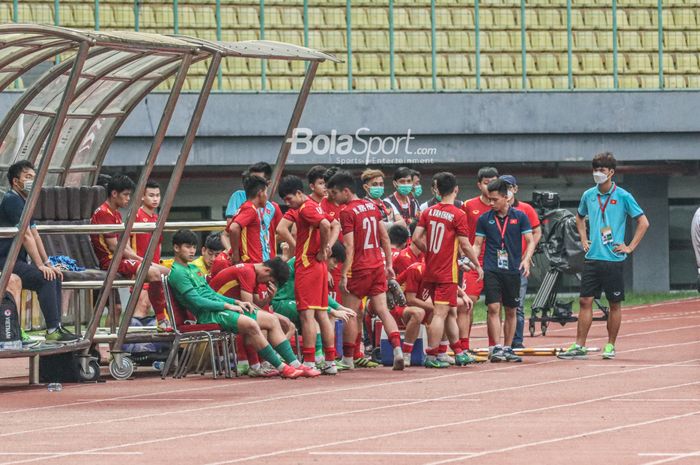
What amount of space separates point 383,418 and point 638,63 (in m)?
23.1

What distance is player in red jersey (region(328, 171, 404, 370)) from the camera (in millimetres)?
16859

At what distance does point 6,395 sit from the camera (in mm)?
14859

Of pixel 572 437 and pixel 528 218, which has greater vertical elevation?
pixel 528 218

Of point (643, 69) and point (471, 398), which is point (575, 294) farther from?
point (471, 398)

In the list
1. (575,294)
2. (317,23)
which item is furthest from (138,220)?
(575,294)

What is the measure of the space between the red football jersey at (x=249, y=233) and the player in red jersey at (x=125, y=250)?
0.78 m

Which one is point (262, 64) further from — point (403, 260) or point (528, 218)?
point (528, 218)

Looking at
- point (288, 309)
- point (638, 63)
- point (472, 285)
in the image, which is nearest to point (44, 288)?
point (288, 309)

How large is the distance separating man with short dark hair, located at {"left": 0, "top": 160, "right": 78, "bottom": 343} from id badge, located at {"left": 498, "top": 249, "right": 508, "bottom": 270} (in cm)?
457

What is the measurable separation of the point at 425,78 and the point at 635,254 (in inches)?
213

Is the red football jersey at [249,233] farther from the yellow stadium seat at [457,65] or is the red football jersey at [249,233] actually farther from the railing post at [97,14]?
the yellow stadium seat at [457,65]


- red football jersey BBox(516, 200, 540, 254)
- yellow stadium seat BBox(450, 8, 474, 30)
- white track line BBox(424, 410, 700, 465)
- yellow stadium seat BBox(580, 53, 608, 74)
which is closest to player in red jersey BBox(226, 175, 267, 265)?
red football jersey BBox(516, 200, 540, 254)

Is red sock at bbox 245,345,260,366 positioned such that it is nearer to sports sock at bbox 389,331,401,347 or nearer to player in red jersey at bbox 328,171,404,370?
player in red jersey at bbox 328,171,404,370

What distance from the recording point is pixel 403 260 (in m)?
18.1
